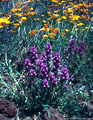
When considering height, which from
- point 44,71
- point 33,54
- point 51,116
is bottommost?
point 51,116

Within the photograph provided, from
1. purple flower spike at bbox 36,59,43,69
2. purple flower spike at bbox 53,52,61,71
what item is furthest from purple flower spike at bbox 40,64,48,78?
purple flower spike at bbox 53,52,61,71

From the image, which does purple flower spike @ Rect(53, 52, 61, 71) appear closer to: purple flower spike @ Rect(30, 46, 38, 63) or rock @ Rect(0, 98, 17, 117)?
purple flower spike @ Rect(30, 46, 38, 63)

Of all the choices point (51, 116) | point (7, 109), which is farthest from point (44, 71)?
point (7, 109)

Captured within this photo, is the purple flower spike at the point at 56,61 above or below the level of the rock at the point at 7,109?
above

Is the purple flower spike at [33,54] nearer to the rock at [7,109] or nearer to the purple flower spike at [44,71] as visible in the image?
the purple flower spike at [44,71]

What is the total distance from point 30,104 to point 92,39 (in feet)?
7.85

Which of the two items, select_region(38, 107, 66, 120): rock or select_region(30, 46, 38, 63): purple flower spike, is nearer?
select_region(38, 107, 66, 120): rock

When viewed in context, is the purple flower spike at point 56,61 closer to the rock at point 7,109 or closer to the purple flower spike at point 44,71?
the purple flower spike at point 44,71

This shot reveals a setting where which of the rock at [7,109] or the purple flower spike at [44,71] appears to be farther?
the rock at [7,109]

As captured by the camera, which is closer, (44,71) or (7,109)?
(44,71)

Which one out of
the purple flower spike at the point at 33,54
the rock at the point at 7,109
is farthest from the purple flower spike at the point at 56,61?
the rock at the point at 7,109

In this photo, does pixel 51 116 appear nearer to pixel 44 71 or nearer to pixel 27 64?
pixel 44 71

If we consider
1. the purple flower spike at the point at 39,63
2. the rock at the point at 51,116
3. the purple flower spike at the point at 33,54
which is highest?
the purple flower spike at the point at 33,54

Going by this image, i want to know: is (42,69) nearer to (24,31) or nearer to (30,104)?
(30,104)
